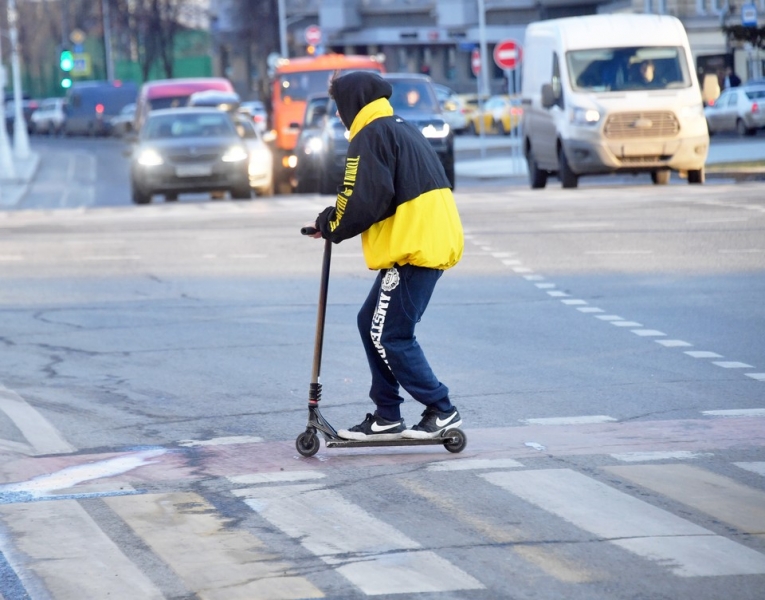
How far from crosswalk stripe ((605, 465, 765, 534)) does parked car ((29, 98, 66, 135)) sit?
7935cm

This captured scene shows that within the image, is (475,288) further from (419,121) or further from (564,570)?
(419,121)

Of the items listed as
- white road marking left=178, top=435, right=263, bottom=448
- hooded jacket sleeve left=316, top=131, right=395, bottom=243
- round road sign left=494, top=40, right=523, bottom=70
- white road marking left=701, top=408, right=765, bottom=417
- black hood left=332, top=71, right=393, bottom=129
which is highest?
black hood left=332, top=71, right=393, bottom=129

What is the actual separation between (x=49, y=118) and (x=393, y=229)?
269 feet

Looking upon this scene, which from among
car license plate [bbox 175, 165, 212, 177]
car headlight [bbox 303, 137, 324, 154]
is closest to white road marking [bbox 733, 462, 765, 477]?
car license plate [bbox 175, 165, 212, 177]

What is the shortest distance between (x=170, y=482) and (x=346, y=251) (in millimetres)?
10965

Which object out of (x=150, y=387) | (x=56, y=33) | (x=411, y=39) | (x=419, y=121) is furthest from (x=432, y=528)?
(x=56, y=33)

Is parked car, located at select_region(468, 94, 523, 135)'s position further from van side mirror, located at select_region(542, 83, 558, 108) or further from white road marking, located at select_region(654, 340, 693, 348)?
white road marking, located at select_region(654, 340, 693, 348)

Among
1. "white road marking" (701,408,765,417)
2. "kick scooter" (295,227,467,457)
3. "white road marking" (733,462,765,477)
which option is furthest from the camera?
"white road marking" (701,408,765,417)

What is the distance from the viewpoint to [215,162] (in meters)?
27.5

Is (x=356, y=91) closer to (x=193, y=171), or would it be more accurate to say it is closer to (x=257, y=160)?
(x=193, y=171)

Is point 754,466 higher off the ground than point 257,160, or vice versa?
point 754,466

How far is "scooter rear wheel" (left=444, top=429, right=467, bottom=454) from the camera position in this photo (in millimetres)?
7621

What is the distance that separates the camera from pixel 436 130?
86.9 feet

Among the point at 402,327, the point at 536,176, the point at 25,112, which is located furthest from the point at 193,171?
the point at 25,112
